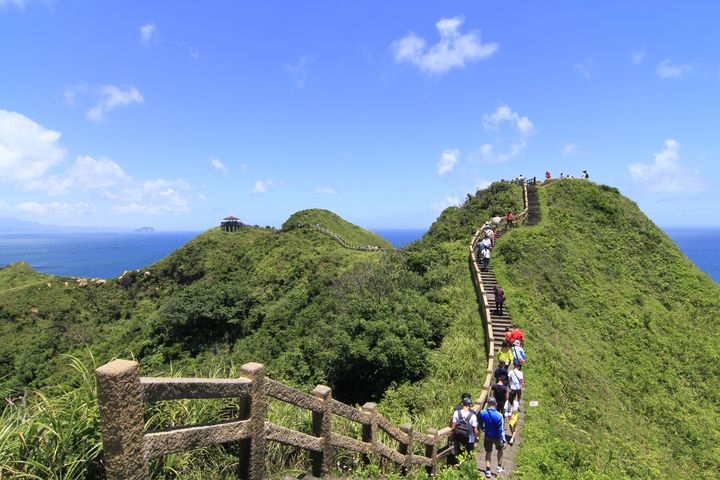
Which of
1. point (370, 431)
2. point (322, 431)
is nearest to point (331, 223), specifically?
point (370, 431)

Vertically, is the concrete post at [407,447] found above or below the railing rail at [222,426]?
below

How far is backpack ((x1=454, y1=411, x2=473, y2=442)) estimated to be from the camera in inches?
332

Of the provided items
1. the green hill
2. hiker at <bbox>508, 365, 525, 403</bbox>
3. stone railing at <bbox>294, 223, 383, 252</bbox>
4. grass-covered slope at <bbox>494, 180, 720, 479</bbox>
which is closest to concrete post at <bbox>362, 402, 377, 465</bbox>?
the green hill

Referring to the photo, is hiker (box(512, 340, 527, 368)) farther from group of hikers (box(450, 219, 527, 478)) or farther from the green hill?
the green hill

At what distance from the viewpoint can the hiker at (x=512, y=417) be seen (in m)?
10.3

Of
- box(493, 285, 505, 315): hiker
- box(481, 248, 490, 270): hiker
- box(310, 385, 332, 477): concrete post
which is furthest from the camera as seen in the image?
box(481, 248, 490, 270): hiker

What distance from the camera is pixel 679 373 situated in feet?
62.3

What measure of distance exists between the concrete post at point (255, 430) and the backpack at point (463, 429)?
18.1ft

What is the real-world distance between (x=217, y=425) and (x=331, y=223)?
61.1m

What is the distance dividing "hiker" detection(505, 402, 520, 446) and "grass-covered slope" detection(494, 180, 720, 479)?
15.2 inches

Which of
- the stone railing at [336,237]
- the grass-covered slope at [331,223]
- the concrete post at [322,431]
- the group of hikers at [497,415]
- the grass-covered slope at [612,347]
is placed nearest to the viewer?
the concrete post at [322,431]

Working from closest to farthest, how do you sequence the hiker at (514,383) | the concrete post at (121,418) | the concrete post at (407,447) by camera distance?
the concrete post at (121,418) < the concrete post at (407,447) < the hiker at (514,383)

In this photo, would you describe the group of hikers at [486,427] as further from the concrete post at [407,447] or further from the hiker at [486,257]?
the hiker at [486,257]

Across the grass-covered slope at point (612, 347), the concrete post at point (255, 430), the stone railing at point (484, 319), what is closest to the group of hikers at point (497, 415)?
Result: the stone railing at point (484, 319)
